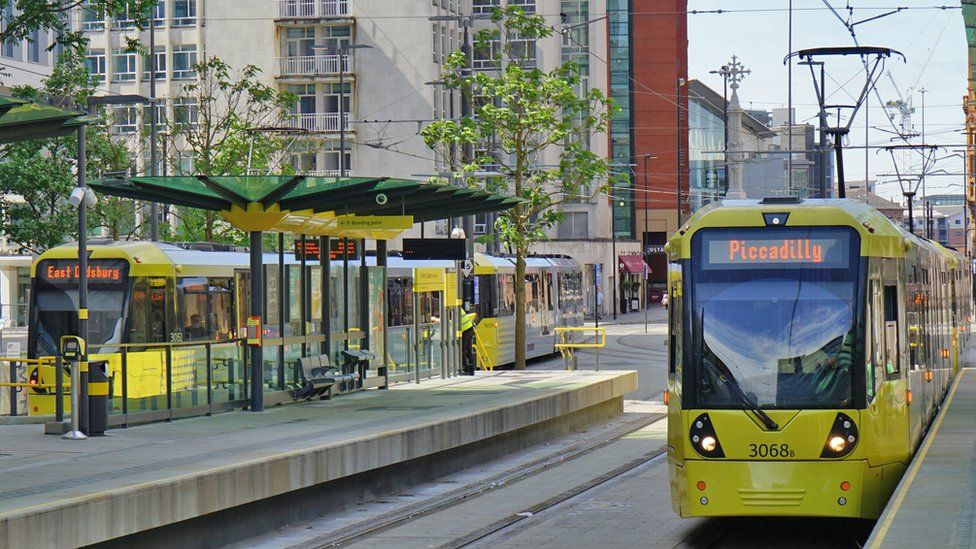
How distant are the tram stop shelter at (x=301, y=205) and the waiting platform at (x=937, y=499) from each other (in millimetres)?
7726

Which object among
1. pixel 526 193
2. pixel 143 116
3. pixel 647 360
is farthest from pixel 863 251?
pixel 143 116

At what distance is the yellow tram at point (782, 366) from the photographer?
12.9m

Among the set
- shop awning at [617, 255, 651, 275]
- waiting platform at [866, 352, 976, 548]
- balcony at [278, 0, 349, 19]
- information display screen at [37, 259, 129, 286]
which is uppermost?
balcony at [278, 0, 349, 19]

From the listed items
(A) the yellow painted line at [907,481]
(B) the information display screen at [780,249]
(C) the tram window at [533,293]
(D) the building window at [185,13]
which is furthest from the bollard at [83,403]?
(D) the building window at [185,13]

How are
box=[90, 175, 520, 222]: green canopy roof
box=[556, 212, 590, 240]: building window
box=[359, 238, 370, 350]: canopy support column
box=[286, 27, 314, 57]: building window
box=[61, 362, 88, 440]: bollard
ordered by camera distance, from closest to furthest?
box=[61, 362, 88, 440]: bollard < box=[90, 175, 520, 222]: green canopy roof < box=[359, 238, 370, 350]: canopy support column < box=[286, 27, 314, 57]: building window < box=[556, 212, 590, 240]: building window

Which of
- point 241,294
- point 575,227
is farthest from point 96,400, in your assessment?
point 575,227

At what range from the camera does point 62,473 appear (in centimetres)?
1424

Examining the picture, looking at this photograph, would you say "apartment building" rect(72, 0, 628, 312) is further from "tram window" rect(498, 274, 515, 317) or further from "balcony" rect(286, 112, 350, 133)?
"tram window" rect(498, 274, 515, 317)

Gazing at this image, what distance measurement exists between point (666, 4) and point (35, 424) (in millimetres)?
87957

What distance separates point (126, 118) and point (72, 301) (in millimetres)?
35172

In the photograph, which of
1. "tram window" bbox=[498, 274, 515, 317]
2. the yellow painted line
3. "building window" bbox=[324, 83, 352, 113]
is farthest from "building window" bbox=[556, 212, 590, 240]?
the yellow painted line

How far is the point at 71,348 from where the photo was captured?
17875 millimetres

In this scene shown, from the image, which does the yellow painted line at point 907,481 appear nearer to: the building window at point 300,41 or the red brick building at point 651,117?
the building window at point 300,41

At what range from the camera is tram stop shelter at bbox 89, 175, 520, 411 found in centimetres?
2027
